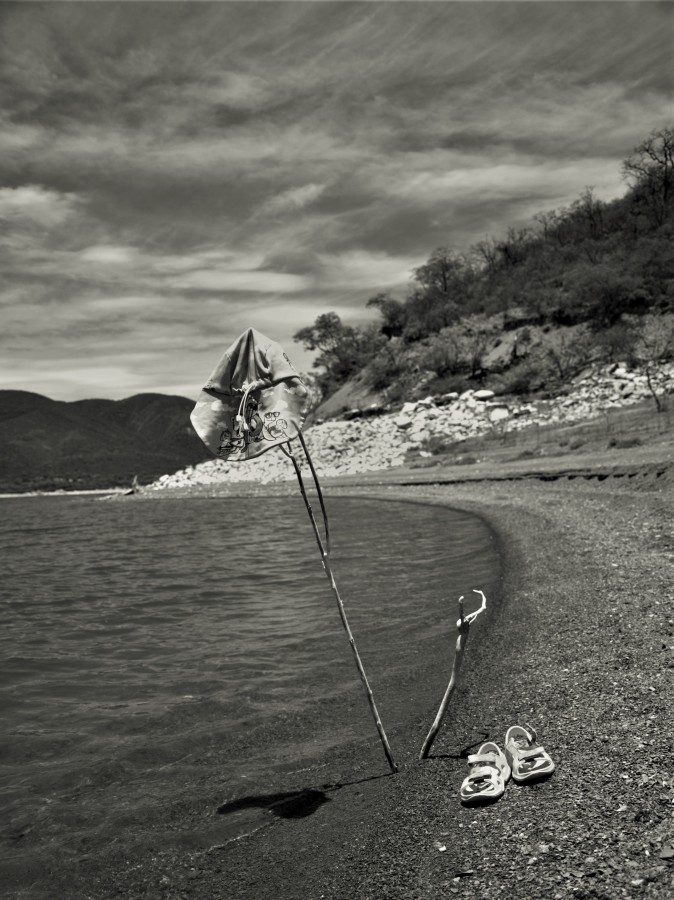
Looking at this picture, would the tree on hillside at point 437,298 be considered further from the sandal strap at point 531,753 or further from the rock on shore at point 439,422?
the sandal strap at point 531,753

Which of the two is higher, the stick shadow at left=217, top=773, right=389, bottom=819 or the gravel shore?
the gravel shore

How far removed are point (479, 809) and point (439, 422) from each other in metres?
39.2

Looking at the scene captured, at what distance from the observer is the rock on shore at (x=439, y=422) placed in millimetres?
34156

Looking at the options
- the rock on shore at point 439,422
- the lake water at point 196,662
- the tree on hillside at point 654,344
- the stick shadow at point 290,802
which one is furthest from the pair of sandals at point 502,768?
the tree on hillside at point 654,344

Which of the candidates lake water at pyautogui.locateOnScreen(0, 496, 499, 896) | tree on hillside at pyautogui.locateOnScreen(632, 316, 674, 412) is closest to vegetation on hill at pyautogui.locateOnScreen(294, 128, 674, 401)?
tree on hillside at pyautogui.locateOnScreen(632, 316, 674, 412)

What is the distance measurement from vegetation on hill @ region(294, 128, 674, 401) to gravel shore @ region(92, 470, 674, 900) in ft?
105

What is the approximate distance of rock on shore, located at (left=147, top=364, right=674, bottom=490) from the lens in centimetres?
3416

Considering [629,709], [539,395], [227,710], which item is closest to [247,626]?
[227,710]

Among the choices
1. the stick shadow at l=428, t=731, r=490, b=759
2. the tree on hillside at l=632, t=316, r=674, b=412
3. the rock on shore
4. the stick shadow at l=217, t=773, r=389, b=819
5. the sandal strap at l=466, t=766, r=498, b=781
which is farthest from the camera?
the tree on hillside at l=632, t=316, r=674, b=412

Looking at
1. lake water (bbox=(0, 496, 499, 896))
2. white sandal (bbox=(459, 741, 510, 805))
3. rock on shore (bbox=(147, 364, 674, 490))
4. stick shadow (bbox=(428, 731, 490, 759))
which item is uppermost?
rock on shore (bbox=(147, 364, 674, 490))

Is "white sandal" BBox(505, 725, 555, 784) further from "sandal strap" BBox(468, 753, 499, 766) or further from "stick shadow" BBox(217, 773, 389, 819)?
"stick shadow" BBox(217, 773, 389, 819)

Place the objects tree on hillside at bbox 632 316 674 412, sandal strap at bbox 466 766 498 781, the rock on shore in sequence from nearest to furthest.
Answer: sandal strap at bbox 466 766 498 781, the rock on shore, tree on hillside at bbox 632 316 674 412

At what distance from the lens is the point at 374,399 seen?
2266 inches

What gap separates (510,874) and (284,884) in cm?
111
